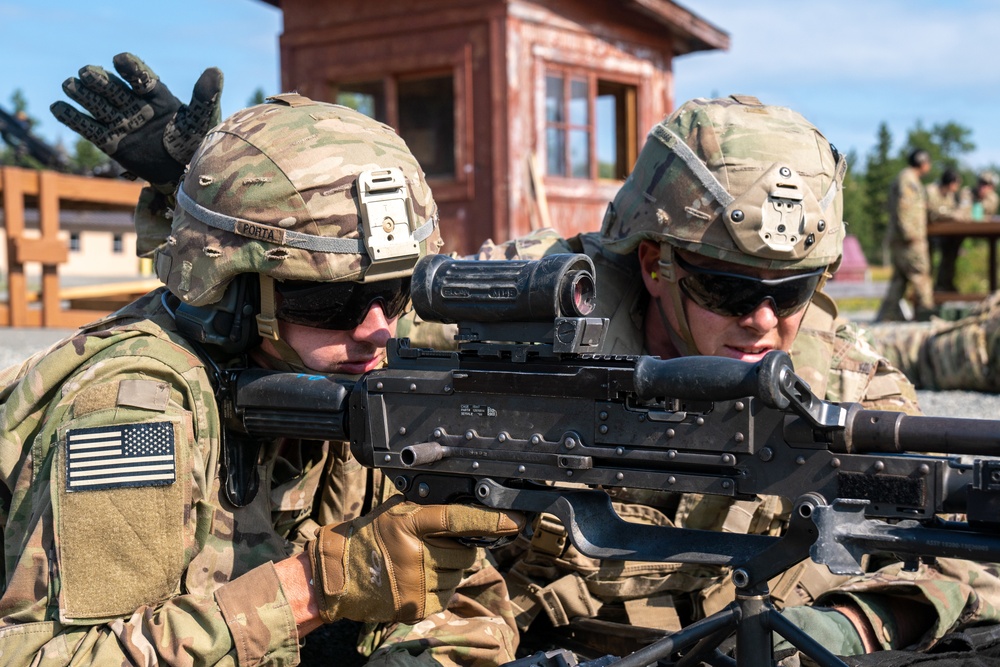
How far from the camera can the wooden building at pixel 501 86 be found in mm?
14195

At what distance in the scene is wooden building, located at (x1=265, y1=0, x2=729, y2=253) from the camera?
46.6 ft

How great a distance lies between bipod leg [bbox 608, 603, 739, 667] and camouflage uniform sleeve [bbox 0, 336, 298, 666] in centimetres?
93

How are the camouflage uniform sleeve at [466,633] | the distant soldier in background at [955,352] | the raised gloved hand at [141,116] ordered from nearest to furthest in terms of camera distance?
the camouflage uniform sleeve at [466,633]
the raised gloved hand at [141,116]
the distant soldier in background at [955,352]

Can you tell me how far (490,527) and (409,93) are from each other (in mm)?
13063

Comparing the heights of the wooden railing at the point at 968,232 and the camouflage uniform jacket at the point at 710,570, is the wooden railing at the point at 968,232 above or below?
above

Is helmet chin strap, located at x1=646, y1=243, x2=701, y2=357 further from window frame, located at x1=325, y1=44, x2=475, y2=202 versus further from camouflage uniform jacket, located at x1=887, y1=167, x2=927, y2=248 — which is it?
camouflage uniform jacket, located at x1=887, y1=167, x2=927, y2=248

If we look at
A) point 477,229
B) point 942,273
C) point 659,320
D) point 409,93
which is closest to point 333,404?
point 659,320

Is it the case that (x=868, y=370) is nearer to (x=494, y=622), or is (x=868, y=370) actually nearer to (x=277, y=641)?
(x=494, y=622)

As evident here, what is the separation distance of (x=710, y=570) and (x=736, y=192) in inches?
53.3

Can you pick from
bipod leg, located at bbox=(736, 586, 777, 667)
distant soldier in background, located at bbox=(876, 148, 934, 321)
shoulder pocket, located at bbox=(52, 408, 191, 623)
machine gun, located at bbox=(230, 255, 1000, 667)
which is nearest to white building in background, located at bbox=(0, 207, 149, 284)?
distant soldier in background, located at bbox=(876, 148, 934, 321)

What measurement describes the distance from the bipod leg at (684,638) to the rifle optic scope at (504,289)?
0.86 m

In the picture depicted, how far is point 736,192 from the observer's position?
3.71 m

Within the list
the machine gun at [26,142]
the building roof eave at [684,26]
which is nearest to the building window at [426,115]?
the building roof eave at [684,26]

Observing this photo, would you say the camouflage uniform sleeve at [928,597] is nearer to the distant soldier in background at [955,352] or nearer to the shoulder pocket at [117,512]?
the shoulder pocket at [117,512]
